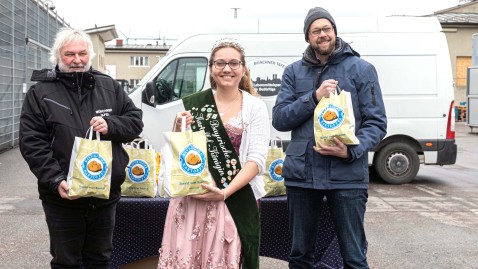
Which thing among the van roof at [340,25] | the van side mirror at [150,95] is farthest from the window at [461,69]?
the van side mirror at [150,95]

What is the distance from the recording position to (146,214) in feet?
13.2

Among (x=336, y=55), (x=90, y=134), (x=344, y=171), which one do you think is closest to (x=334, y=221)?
(x=344, y=171)

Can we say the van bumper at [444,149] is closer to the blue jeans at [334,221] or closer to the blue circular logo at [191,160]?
the blue jeans at [334,221]

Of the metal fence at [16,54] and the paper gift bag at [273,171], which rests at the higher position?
the metal fence at [16,54]

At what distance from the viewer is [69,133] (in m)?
3.10

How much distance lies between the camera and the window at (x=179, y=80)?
31.9ft

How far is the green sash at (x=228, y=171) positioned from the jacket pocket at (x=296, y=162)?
408 millimetres

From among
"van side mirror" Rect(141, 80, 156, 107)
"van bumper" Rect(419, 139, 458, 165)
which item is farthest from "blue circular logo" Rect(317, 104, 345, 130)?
"van bumper" Rect(419, 139, 458, 165)

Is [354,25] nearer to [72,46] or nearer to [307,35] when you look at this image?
[307,35]

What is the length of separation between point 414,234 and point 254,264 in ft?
13.5

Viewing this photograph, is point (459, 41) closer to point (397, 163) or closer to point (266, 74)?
point (397, 163)

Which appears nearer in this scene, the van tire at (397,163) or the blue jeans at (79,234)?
the blue jeans at (79,234)

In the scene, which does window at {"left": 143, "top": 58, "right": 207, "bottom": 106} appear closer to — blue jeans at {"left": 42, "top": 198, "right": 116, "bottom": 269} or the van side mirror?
the van side mirror

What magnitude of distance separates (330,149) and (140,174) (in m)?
1.44
